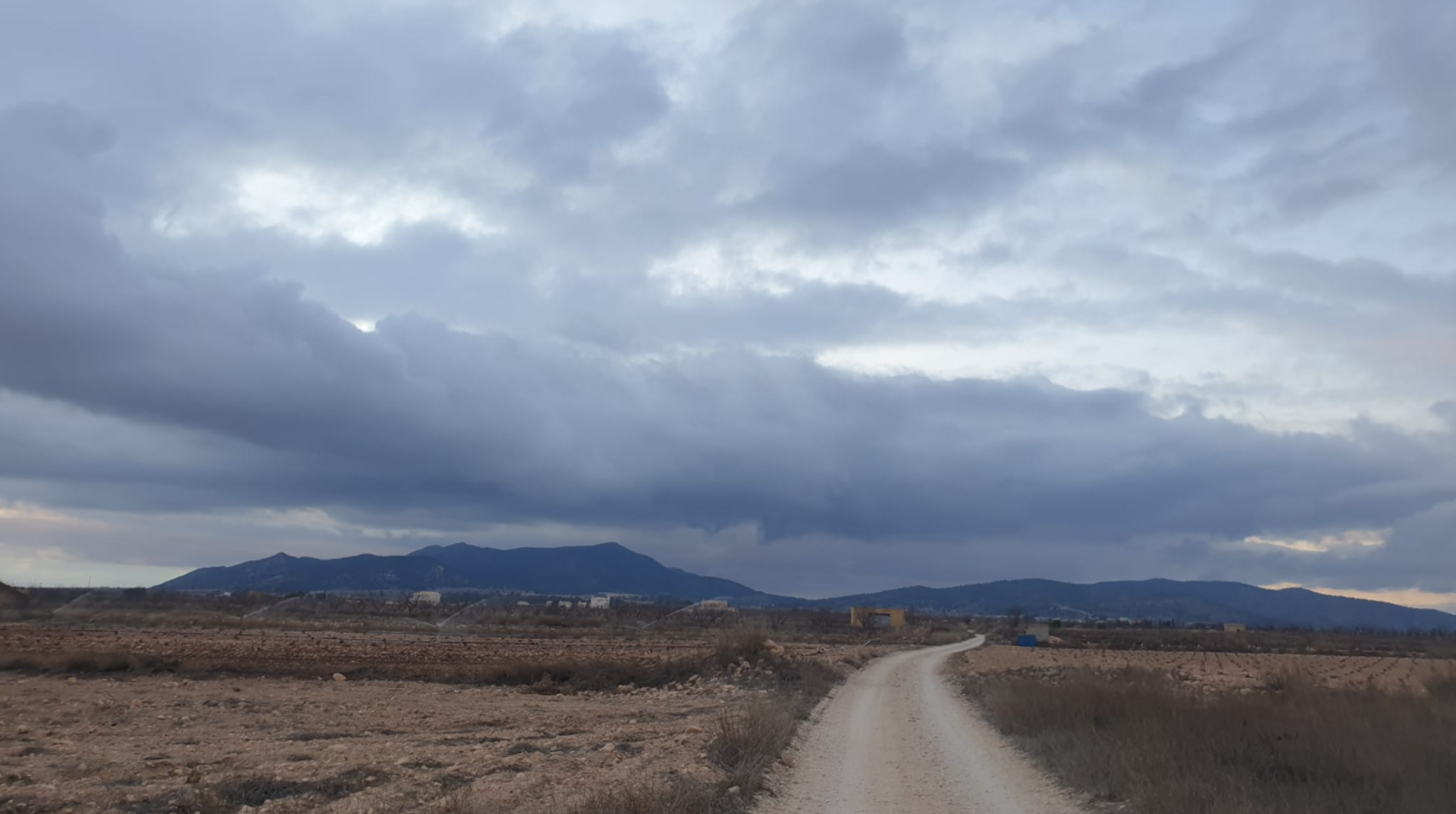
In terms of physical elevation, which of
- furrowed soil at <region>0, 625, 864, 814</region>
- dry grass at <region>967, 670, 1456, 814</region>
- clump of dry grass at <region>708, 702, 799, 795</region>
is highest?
dry grass at <region>967, 670, 1456, 814</region>

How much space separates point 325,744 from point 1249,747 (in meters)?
18.6

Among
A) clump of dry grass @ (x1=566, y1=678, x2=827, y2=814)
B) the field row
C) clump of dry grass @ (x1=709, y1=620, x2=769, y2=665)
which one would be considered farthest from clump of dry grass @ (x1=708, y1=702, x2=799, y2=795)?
the field row

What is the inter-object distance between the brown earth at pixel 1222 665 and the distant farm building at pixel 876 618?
7388 cm

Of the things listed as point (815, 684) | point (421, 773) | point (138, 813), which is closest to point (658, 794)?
point (421, 773)

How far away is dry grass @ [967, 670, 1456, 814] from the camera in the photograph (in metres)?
14.1

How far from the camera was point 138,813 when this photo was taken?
14.5 m

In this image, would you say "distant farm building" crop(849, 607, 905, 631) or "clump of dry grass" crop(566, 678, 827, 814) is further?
"distant farm building" crop(849, 607, 905, 631)

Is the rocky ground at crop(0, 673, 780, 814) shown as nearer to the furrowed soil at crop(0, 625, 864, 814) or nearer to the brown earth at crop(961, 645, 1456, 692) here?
the furrowed soil at crop(0, 625, 864, 814)

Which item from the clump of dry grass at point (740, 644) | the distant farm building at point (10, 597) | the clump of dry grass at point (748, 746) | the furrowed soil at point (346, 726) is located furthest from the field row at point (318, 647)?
the distant farm building at point (10, 597)

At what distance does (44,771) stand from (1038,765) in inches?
722

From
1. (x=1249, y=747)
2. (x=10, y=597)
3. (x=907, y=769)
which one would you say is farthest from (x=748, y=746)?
(x=10, y=597)

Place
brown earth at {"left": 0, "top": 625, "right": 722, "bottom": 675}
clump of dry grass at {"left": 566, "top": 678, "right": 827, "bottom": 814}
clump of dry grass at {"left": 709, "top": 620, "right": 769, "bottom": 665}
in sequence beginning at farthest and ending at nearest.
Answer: brown earth at {"left": 0, "top": 625, "right": 722, "bottom": 675}, clump of dry grass at {"left": 709, "top": 620, "right": 769, "bottom": 665}, clump of dry grass at {"left": 566, "top": 678, "right": 827, "bottom": 814}

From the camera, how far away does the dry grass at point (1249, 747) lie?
14055 mm

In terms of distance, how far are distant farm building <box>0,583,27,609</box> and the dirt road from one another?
112991mm
